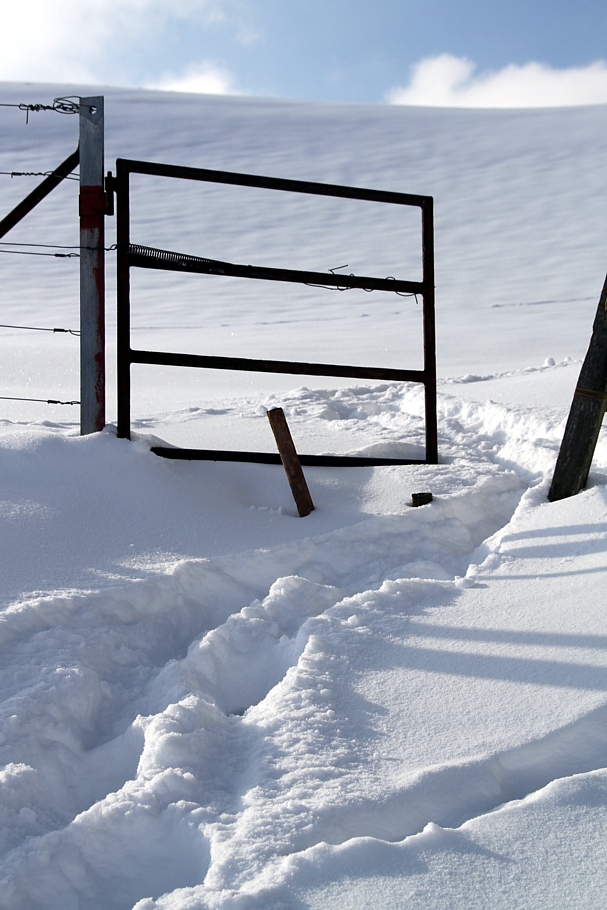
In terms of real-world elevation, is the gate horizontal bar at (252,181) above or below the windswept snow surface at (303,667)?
above

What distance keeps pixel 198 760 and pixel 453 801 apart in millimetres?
524

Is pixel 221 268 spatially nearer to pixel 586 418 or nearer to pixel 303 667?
pixel 586 418

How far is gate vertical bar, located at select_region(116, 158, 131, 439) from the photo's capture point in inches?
127

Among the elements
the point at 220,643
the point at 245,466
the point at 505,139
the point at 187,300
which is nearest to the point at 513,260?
the point at 187,300

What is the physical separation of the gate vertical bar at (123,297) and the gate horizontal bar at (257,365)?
0.19 feet

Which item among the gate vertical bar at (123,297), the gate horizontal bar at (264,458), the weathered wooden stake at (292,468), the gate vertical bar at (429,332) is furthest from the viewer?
the gate vertical bar at (429,332)

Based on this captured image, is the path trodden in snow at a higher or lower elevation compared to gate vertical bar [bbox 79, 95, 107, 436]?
lower

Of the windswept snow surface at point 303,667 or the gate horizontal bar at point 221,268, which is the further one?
the gate horizontal bar at point 221,268

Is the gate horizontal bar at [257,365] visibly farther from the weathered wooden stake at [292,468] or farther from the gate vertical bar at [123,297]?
the weathered wooden stake at [292,468]

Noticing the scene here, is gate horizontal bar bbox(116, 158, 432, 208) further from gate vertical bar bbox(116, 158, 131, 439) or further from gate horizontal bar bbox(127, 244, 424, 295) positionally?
gate horizontal bar bbox(127, 244, 424, 295)

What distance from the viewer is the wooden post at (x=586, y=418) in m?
3.14

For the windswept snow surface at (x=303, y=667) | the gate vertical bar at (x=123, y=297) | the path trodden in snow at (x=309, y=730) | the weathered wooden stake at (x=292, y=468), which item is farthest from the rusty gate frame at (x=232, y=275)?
the path trodden in snow at (x=309, y=730)

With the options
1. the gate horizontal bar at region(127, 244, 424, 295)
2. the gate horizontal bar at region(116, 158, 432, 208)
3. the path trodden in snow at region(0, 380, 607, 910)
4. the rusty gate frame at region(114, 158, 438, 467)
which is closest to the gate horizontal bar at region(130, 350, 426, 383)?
the rusty gate frame at region(114, 158, 438, 467)

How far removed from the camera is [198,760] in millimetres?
1553
